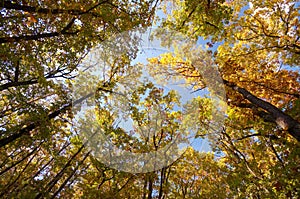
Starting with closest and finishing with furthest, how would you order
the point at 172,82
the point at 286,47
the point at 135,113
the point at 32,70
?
the point at 32,70 < the point at 286,47 < the point at 135,113 < the point at 172,82

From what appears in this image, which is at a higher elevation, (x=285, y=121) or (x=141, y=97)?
(x=141, y=97)

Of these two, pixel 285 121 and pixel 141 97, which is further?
pixel 141 97

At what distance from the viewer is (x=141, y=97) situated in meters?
6.90

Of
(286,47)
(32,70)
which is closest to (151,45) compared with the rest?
(32,70)

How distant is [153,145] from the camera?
754cm

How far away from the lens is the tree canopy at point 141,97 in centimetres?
468

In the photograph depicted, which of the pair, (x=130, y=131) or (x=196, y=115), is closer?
(x=130, y=131)

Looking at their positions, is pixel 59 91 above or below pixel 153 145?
below

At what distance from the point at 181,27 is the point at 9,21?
4167mm

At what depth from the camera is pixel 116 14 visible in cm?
523

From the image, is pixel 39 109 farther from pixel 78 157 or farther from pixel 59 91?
pixel 78 157

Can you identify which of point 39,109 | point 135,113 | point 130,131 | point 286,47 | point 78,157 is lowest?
point 39,109

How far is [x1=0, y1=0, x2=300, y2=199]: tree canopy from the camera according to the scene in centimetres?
468

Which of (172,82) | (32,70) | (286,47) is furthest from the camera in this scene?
(172,82)
